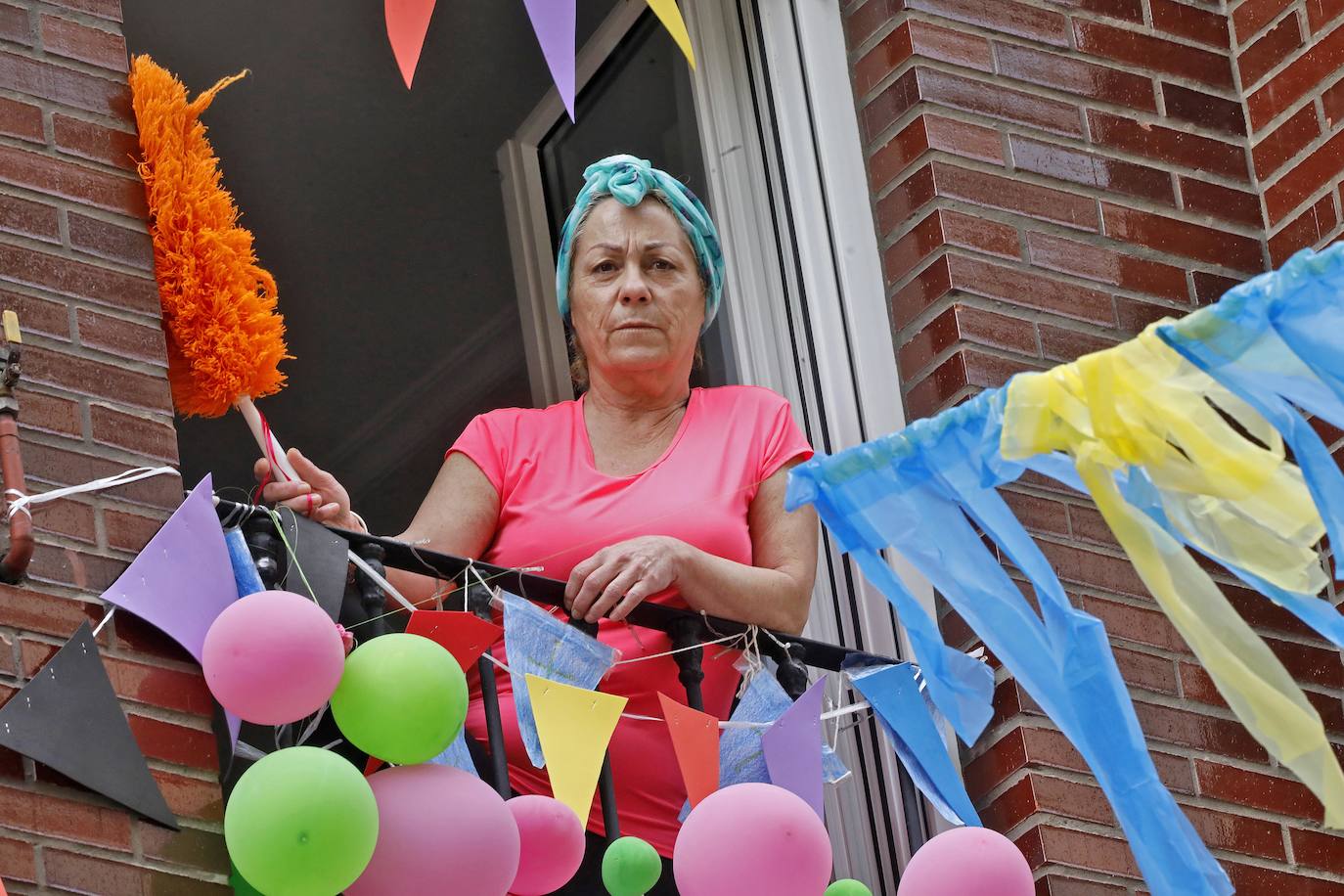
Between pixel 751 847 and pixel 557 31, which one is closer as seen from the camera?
pixel 751 847

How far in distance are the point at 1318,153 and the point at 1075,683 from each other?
2140 mm

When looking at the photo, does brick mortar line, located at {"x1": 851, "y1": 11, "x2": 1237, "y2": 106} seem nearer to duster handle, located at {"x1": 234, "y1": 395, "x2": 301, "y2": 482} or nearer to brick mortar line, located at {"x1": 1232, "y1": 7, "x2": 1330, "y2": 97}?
brick mortar line, located at {"x1": 1232, "y1": 7, "x2": 1330, "y2": 97}

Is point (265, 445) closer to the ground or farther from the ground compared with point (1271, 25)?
closer to the ground

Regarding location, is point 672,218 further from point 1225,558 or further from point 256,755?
point 1225,558

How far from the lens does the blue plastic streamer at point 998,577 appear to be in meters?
3.06

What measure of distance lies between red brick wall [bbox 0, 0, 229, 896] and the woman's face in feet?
3.16

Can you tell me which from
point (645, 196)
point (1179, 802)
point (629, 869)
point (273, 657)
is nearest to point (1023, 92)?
point (645, 196)

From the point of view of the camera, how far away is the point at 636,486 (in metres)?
4.10

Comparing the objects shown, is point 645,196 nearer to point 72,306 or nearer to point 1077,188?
point 1077,188

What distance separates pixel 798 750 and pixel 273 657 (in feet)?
3.49

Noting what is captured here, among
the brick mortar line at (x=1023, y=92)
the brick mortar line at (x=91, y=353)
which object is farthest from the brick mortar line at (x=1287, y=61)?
the brick mortar line at (x=91, y=353)

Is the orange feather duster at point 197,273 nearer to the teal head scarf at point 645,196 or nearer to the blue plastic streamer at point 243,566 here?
the blue plastic streamer at point 243,566

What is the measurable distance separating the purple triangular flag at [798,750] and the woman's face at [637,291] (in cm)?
88

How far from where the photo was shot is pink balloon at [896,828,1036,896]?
3.29 meters
